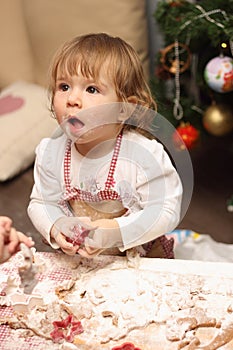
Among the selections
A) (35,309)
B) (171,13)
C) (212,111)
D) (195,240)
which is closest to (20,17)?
(171,13)

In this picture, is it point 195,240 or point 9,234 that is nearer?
point 9,234

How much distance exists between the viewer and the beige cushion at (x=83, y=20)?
6.81ft

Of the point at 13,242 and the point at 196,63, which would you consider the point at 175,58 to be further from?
the point at 13,242

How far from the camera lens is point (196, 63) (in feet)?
6.64

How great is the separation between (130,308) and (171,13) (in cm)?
107

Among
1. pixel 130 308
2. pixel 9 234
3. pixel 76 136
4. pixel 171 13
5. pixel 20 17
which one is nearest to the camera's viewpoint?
pixel 9 234

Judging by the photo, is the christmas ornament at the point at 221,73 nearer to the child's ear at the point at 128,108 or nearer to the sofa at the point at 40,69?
the sofa at the point at 40,69

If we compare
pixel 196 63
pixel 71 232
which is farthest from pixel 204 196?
pixel 71 232

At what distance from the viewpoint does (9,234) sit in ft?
3.12

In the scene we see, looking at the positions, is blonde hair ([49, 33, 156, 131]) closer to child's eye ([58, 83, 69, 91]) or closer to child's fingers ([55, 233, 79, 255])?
child's eye ([58, 83, 69, 91])

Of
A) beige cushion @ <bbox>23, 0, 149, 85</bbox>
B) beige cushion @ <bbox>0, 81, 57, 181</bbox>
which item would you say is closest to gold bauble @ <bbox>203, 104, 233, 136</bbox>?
beige cushion @ <bbox>23, 0, 149, 85</bbox>

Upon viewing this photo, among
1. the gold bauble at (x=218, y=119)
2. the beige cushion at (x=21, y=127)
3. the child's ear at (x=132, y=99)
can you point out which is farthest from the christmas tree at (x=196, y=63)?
the child's ear at (x=132, y=99)

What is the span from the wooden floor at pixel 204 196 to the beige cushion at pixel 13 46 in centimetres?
49

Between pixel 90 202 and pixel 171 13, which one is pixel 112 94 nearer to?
pixel 90 202
